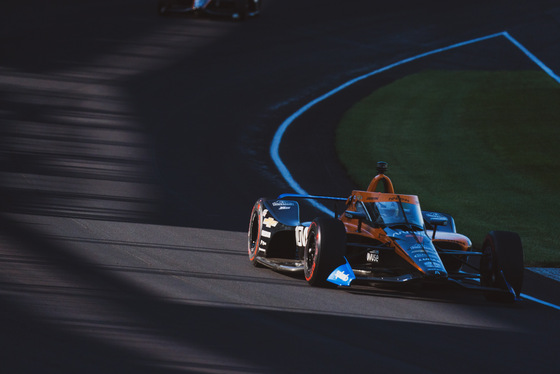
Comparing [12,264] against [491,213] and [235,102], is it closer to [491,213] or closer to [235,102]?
[491,213]

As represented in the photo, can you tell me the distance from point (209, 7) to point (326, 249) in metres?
26.8

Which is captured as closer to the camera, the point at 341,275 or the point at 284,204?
the point at 341,275

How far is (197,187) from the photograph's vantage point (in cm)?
1767

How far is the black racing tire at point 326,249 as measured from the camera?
1128 centimetres

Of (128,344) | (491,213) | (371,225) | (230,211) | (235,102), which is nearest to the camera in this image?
(128,344)

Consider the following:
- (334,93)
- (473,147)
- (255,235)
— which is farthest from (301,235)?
(334,93)

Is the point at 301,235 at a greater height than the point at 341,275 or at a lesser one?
greater

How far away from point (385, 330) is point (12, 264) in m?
4.60

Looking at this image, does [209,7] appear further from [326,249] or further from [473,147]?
[326,249]

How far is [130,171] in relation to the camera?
60.9ft

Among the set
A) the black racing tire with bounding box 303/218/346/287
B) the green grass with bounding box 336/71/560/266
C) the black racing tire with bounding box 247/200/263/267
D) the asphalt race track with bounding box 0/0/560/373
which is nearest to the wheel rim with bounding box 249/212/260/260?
the black racing tire with bounding box 247/200/263/267

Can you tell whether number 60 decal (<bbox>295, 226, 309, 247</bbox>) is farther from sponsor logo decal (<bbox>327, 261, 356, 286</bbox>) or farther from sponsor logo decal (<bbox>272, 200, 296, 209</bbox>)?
sponsor logo decal (<bbox>327, 261, 356, 286</bbox>)

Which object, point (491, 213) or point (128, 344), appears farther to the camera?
point (491, 213)

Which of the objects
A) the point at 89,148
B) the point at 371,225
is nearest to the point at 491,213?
the point at 371,225
